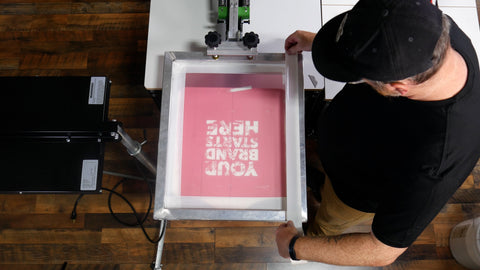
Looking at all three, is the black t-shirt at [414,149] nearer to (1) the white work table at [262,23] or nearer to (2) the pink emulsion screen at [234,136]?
(2) the pink emulsion screen at [234,136]

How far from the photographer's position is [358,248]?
2.97ft

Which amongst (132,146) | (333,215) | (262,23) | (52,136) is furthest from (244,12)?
(333,215)

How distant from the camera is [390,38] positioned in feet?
2.20

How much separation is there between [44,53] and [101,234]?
1226mm

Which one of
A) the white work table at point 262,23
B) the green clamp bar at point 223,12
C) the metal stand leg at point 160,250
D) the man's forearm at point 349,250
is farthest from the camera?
the metal stand leg at point 160,250

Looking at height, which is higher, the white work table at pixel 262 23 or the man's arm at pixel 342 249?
the white work table at pixel 262 23

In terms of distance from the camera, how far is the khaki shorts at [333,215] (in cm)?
129

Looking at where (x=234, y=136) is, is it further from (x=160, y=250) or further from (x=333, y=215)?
(x=160, y=250)

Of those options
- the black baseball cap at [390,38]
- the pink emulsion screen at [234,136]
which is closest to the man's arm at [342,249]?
the pink emulsion screen at [234,136]

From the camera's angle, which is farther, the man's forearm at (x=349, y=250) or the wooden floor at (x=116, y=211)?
the wooden floor at (x=116, y=211)

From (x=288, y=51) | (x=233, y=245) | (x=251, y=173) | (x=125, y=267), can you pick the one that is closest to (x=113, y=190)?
(x=125, y=267)

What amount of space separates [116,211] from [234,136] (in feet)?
3.82

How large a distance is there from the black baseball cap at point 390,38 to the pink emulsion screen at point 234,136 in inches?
15.0

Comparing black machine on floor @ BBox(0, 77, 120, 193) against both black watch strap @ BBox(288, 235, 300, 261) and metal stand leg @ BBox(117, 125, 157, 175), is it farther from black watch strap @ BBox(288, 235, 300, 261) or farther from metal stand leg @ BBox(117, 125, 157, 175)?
black watch strap @ BBox(288, 235, 300, 261)
